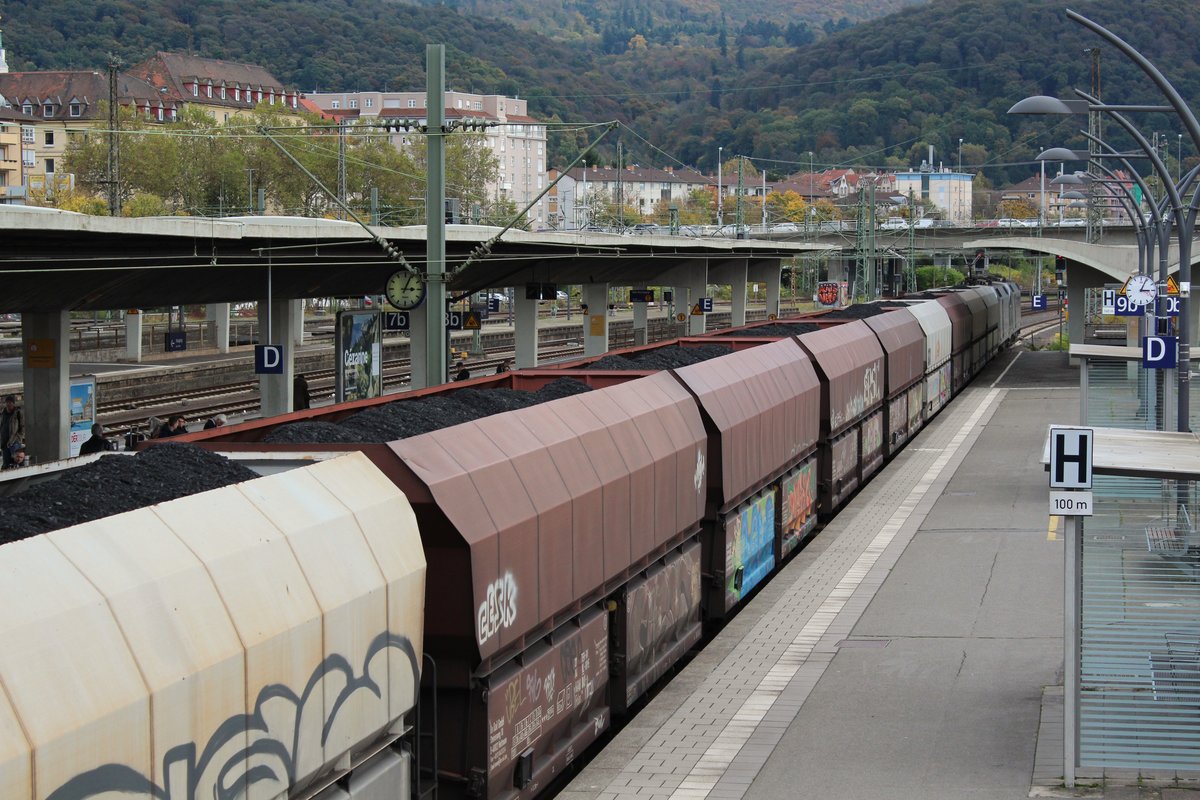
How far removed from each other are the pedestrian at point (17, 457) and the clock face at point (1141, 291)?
19337 mm

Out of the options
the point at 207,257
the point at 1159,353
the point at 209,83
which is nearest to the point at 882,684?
the point at 1159,353

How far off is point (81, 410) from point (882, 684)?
1487 centimetres

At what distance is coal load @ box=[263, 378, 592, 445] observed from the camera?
10.1 m

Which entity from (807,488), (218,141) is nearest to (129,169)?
(218,141)

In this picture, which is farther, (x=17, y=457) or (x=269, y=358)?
(x=269, y=358)

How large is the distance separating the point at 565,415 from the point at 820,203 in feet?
510

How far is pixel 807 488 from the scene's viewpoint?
21.2m

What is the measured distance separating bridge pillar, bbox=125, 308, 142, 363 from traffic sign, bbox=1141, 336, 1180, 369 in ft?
127

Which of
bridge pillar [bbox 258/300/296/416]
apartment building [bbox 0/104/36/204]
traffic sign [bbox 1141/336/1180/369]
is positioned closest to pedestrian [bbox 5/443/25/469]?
bridge pillar [bbox 258/300/296/416]

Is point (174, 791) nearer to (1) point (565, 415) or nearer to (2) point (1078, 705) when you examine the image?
(1) point (565, 415)

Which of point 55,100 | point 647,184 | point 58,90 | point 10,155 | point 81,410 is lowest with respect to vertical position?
point 81,410

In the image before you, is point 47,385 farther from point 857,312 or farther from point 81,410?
point 857,312

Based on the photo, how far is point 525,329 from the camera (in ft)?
134

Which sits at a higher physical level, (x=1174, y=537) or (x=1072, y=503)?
(x=1072, y=503)
